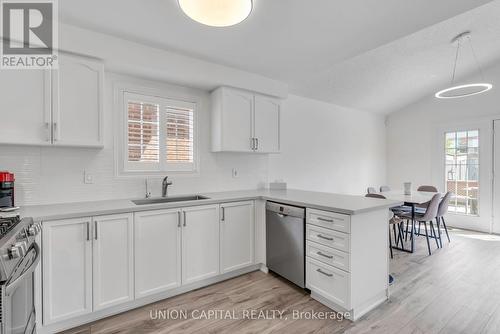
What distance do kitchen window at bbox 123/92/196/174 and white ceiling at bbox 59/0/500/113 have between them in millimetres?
657

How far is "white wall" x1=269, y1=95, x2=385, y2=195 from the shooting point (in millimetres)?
4069

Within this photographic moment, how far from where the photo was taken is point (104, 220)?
1.95 metres

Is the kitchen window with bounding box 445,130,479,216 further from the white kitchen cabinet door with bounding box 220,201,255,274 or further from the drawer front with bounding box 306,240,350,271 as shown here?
the white kitchen cabinet door with bounding box 220,201,255,274

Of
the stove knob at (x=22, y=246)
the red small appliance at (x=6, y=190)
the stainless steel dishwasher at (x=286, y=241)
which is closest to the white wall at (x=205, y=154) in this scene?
the red small appliance at (x=6, y=190)

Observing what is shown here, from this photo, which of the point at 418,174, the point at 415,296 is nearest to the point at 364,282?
the point at 415,296

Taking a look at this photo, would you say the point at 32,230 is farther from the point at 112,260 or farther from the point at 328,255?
the point at 328,255

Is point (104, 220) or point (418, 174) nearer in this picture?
point (104, 220)

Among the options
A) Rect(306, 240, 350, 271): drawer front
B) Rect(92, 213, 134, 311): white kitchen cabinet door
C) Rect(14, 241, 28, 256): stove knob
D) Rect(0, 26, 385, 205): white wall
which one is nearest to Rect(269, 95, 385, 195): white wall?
Rect(0, 26, 385, 205): white wall

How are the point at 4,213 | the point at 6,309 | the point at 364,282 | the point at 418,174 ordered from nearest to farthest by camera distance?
the point at 6,309
the point at 4,213
the point at 364,282
the point at 418,174

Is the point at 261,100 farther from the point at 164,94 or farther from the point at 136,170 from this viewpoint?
the point at 136,170

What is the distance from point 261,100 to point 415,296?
2.75 m

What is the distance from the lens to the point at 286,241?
2484 mm

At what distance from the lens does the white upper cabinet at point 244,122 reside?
2943 millimetres

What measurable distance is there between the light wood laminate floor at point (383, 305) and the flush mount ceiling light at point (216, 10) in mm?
2199
